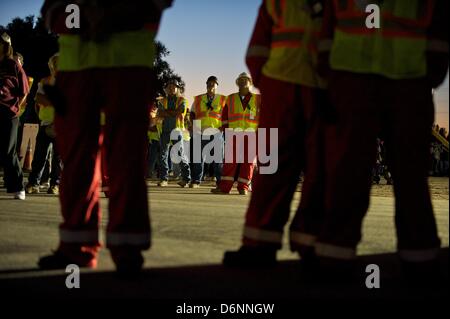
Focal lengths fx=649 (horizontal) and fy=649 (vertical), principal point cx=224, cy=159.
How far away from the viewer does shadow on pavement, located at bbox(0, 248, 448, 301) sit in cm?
271

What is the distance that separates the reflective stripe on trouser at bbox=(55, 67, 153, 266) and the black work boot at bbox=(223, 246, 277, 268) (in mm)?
530

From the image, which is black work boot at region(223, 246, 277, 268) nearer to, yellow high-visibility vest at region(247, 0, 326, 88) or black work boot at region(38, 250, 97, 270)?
black work boot at region(38, 250, 97, 270)

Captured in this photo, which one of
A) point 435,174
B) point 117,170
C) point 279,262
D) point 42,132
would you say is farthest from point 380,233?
point 435,174

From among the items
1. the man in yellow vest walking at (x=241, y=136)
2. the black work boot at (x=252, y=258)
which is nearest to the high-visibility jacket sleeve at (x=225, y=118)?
the man in yellow vest walking at (x=241, y=136)

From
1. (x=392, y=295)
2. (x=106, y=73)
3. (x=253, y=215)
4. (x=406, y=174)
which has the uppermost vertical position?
(x=106, y=73)

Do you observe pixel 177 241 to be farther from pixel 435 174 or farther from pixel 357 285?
pixel 435 174

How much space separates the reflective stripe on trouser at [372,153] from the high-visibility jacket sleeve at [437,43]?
77 mm

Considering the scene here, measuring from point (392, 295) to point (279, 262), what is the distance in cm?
93

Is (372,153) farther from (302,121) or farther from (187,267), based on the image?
(187,267)

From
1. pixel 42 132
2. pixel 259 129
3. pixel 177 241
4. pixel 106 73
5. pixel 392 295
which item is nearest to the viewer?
pixel 392 295

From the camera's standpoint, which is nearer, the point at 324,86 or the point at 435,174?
the point at 324,86

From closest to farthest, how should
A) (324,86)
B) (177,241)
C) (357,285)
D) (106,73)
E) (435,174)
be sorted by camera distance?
(357,285) < (106,73) < (324,86) < (177,241) < (435,174)

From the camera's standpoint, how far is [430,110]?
308 centimetres

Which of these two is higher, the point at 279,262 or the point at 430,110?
the point at 430,110
